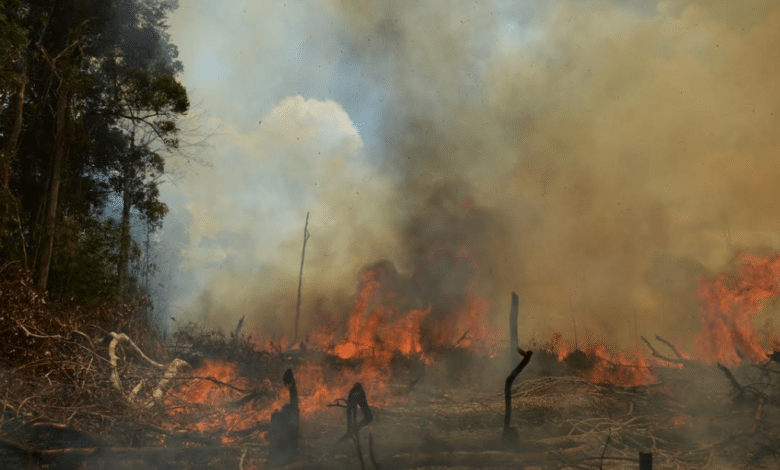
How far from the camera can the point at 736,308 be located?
54.0ft

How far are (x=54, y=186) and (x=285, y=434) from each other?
14514mm

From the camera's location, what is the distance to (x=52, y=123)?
19375 millimetres

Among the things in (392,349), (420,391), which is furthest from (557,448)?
(392,349)

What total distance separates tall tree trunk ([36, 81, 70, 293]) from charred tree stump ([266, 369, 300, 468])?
1078 cm

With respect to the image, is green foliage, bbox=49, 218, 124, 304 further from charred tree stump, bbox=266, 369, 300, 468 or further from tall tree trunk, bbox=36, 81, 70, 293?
charred tree stump, bbox=266, 369, 300, 468

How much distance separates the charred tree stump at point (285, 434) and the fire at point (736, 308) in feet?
38.3

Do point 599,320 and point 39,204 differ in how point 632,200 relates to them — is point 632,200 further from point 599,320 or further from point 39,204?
point 39,204

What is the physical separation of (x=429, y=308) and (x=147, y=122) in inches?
503

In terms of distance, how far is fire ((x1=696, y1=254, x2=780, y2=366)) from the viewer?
15.4 m

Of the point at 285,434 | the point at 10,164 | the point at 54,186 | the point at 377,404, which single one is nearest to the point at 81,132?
the point at 54,186

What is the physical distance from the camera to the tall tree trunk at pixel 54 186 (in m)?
16.8

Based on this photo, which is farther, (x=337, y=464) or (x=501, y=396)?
(x=501, y=396)

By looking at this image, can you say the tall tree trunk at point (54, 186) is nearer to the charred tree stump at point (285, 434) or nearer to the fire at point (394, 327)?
the fire at point (394, 327)

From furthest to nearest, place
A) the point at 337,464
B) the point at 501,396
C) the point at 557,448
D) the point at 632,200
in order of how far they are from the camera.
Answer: the point at 632,200 < the point at 501,396 < the point at 557,448 < the point at 337,464
